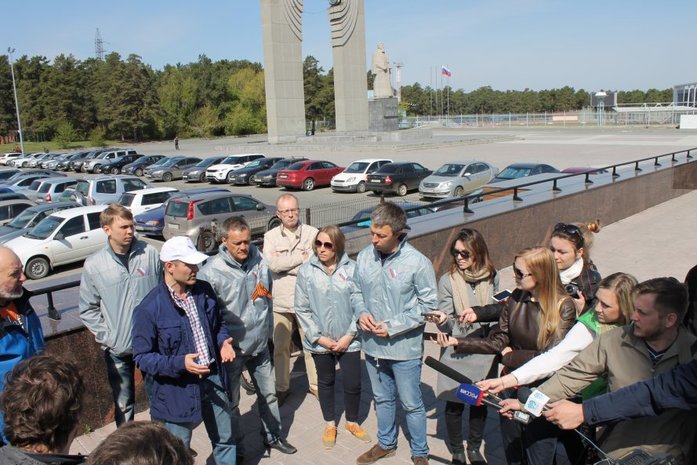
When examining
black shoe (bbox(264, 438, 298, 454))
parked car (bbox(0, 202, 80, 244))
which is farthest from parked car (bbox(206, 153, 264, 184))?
black shoe (bbox(264, 438, 298, 454))

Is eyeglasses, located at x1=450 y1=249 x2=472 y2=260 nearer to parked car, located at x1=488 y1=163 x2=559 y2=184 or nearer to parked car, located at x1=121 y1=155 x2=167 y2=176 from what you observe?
parked car, located at x1=488 y1=163 x2=559 y2=184

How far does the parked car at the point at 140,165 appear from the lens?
38.6 m

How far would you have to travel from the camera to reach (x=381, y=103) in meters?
48.6

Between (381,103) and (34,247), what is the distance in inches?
1487

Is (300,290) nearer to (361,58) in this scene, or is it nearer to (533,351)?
(533,351)

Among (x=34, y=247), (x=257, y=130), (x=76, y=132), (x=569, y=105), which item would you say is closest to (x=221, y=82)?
(x=257, y=130)

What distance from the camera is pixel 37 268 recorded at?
14.3 metres

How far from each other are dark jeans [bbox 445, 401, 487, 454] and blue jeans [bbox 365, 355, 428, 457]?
0.19m

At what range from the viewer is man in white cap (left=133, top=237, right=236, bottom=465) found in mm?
3494

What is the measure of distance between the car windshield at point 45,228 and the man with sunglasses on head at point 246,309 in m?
12.2

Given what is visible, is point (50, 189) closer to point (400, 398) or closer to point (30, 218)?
point (30, 218)

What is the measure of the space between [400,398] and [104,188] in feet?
65.5

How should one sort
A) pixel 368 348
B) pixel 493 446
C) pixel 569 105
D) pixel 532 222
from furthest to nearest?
1. pixel 569 105
2. pixel 532 222
3. pixel 493 446
4. pixel 368 348

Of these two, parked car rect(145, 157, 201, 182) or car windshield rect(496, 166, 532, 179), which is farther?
parked car rect(145, 157, 201, 182)
